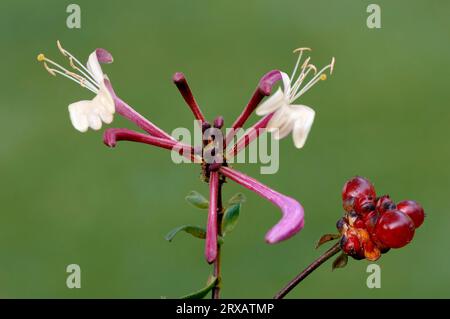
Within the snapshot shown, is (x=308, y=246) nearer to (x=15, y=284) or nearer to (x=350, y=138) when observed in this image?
(x=350, y=138)

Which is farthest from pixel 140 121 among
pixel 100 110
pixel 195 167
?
pixel 195 167

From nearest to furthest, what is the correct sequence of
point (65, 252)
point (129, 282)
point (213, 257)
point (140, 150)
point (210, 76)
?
point (213, 257) < point (129, 282) < point (65, 252) < point (140, 150) < point (210, 76)

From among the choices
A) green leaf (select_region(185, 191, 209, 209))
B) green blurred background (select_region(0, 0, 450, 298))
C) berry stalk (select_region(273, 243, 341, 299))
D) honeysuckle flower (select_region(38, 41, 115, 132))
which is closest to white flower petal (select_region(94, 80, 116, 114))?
honeysuckle flower (select_region(38, 41, 115, 132))

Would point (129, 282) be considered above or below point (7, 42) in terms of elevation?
below

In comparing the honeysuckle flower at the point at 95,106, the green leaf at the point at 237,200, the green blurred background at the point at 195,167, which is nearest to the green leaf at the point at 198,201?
the green leaf at the point at 237,200

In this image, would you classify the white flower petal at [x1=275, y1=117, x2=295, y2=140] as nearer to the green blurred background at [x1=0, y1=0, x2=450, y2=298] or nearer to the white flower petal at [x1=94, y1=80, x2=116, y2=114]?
the white flower petal at [x1=94, y1=80, x2=116, y2=114]

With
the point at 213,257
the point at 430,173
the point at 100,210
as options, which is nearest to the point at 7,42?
the point at 100,210
